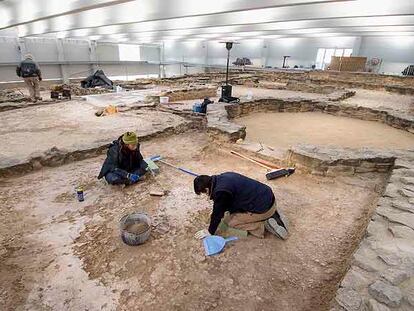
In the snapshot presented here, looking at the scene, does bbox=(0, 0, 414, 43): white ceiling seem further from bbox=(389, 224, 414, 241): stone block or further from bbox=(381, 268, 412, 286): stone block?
bbox=(381, 268, 412, 286): stone block

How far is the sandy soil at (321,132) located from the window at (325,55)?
1644 cm

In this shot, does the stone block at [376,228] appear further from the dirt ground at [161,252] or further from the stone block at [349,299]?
the stone block at [349,299]

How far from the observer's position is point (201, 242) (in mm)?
2932

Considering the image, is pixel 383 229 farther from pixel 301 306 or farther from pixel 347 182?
pixel 347 182

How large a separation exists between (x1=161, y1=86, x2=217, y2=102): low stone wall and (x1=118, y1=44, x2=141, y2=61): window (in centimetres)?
1813

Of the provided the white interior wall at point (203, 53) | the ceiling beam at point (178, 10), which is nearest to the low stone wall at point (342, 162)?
the ceiling beam at point (178, 10)

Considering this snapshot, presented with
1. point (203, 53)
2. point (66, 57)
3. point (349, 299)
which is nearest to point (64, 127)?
point (349, 299)

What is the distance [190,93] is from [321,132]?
233 inches

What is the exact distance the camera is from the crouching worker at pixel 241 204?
2.77 metres

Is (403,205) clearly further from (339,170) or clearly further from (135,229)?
(135,229)

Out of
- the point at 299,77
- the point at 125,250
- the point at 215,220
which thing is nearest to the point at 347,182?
the point at 215,220

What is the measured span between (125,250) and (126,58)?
2763 centimetres

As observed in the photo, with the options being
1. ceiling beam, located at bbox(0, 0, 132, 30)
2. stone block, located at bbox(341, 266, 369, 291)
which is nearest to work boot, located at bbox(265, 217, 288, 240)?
stone block, located at bbox(341, 266, 369, 291)

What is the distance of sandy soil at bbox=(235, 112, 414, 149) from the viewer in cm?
623
